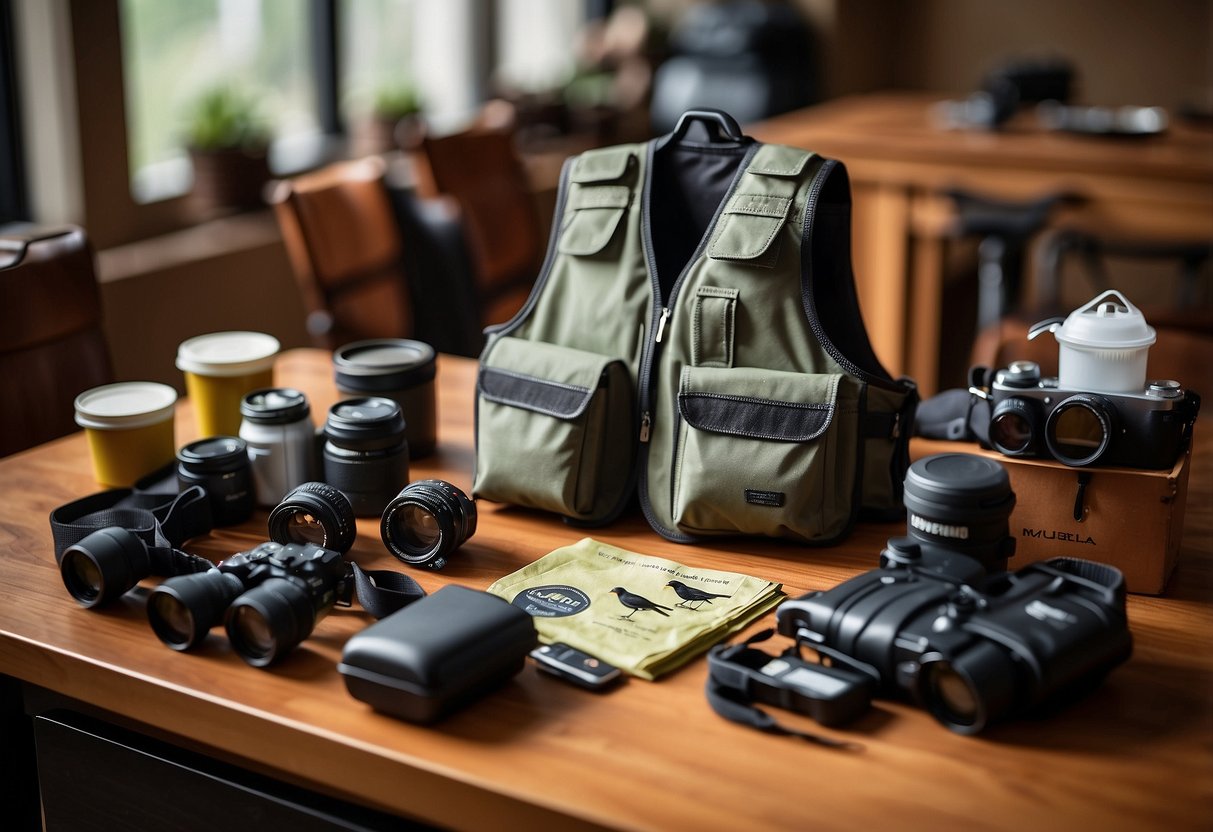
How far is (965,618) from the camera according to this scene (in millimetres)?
1123

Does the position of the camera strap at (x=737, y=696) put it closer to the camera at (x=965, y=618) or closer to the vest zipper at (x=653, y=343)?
the camera at (x=965, y=618)

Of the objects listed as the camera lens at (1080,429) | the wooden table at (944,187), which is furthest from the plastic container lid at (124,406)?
the wooden table at (944,187)

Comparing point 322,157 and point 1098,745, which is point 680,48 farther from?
point 1098,745

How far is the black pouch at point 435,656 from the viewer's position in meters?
1.12

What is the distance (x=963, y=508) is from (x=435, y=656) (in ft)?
1.73

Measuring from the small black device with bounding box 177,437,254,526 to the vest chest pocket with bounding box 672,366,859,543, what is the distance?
541mm

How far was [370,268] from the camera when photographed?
9.32ft

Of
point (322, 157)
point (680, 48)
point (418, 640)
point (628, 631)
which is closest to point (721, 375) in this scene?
point (628, 631)

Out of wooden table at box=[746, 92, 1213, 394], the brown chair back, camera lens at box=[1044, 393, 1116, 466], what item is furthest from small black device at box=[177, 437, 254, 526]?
wooden table at box=[746, 92, 1213, 394]

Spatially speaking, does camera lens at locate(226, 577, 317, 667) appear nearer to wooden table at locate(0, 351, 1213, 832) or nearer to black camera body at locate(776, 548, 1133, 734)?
wooden table at locate(0, 351, 1213, 832)

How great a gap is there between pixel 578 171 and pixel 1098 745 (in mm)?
933

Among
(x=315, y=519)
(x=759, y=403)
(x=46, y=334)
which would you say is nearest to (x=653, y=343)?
(x=759, y=403)

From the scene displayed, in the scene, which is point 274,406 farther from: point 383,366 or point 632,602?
point 632,602

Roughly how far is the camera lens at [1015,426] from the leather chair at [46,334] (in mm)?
1436
